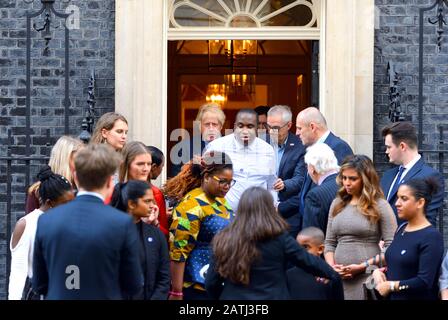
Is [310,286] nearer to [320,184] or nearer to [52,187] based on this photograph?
[320,184]

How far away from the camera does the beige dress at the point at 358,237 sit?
7949mm

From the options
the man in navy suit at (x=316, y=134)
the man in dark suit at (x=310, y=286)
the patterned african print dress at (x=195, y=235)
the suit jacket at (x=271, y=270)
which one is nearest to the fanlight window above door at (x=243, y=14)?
the man in navy suit at (x=316, y=134)

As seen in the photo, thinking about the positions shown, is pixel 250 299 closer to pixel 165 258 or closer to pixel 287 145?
pixel 165 258

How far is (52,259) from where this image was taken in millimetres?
6051

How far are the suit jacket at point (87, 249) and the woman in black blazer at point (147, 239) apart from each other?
2.93 ft

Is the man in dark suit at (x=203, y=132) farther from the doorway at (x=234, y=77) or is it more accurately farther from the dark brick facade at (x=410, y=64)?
the doorway at (x=234, y=77)

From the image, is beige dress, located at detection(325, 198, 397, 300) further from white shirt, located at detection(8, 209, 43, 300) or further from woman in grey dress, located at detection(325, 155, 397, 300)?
white shirt, located at detection(8, 209, 43, 300)

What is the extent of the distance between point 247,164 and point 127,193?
2.26 m

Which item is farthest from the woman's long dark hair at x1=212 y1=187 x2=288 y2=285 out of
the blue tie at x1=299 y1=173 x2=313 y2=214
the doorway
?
the doorway

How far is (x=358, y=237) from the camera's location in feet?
26.2

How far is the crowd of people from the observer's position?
19.9 feet

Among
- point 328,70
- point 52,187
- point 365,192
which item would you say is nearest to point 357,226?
point 365,192

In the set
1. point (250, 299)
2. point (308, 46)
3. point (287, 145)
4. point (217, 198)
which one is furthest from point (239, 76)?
point (250, 299)
